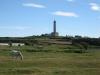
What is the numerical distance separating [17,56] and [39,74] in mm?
19254

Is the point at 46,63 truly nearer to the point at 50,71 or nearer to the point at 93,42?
the point at 50,71

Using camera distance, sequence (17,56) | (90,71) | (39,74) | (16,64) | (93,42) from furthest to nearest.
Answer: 1. (93,42)
2. (17,56)
3. (16,64)
4. (90,71)
5. (39,74)

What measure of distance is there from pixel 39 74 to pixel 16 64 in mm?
7967

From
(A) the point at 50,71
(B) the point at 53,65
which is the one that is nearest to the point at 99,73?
(A) the point at 50,71

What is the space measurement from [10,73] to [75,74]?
5612mm

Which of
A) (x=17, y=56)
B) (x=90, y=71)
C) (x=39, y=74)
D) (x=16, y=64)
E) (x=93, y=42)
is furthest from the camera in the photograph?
(x=93, y=42)

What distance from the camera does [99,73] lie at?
109ft

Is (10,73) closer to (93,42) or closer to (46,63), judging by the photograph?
(46,63)

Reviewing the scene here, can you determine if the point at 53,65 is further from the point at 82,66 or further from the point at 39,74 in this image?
the point at 39,74

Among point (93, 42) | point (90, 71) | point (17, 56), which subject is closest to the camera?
point (90, 71)

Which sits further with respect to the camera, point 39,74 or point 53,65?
point 53,65

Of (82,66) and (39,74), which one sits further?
(82,66)

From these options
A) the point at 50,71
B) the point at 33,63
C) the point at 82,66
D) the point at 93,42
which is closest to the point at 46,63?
the point at 33,63

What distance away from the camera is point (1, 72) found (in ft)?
105
